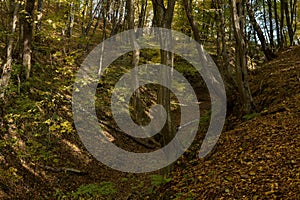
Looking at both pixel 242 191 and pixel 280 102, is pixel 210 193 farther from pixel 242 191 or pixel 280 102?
pixel 280 102

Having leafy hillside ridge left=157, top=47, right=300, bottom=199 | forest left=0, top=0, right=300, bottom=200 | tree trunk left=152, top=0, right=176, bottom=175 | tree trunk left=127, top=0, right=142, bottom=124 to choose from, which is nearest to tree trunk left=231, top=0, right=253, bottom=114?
forest left=0, top=0, right=300, bottom=200

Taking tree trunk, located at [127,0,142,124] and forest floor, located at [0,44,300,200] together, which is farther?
tree trunk, located at [127,0,142,124]

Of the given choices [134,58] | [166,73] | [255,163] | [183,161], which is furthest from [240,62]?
[134,58]

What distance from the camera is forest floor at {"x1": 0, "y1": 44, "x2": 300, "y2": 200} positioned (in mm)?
4820

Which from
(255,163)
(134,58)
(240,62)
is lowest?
(255,163)

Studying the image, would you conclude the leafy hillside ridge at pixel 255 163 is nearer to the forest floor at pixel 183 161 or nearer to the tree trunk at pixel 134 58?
the forest floor at pixel 183 161

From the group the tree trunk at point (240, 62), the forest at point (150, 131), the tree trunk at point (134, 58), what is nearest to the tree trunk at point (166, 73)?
the forest at point (150, 131)

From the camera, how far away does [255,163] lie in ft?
17.4

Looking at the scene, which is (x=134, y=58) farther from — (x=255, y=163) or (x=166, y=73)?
(x=255, y=163)

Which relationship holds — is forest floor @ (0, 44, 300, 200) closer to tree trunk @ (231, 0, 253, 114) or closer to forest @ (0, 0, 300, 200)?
forest @ (0, 0, 300, 200)

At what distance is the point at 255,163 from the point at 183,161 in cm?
→ 230

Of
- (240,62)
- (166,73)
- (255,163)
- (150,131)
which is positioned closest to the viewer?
(255,163)

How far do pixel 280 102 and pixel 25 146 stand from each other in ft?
24.7

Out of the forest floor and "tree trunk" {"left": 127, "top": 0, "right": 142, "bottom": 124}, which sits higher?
"tree trunk" {"left": 127, "top": 0, "right": 142, "bottom": 124}
